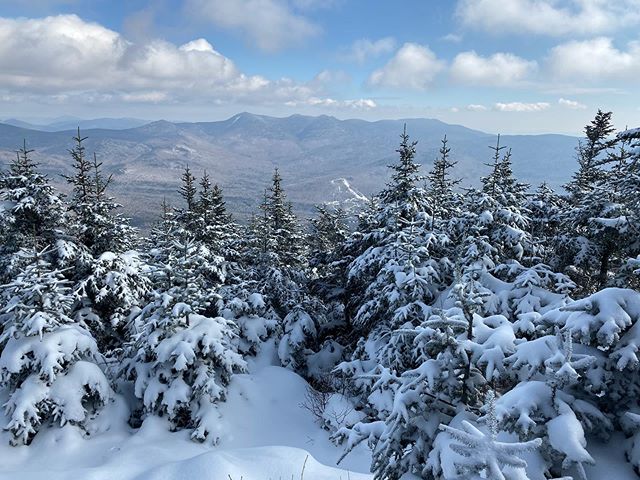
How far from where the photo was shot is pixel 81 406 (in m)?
12.2

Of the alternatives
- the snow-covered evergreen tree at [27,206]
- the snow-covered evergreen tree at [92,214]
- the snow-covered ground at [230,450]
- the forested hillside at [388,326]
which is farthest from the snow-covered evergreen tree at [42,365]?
the snow-covered evergreen tree at [92,214]

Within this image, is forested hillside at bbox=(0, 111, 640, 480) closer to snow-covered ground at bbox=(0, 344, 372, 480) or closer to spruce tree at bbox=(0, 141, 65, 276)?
spruce tree at bbox=(0, 141, 65, 276)

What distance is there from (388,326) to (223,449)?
743 cm

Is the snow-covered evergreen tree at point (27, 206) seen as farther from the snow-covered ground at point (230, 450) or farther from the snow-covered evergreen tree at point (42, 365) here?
the snow-covered ground at point (230, 450)

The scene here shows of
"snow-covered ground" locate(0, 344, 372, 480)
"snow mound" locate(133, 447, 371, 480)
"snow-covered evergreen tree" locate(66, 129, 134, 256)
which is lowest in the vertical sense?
"snow-covered ground" locate(0, 344, 372, 480)

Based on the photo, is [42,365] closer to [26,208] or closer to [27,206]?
[27,206]

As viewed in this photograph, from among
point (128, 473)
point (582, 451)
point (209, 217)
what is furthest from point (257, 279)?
point (582, 451)

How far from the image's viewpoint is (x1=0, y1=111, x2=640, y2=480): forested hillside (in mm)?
4453

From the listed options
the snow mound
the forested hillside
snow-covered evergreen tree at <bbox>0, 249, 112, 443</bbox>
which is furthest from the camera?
snow-covered evergreen tree at <bbox>0, 249, 112, 443</bbox>

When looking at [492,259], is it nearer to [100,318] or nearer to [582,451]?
[582,451]

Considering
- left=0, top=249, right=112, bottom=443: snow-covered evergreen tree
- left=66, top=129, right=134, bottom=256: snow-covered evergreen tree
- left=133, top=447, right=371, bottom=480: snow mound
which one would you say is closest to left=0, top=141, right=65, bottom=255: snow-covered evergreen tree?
left=66, top=129, right=134, bottom=256: snow-covered evergreen tree

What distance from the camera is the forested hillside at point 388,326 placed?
14.6 feet

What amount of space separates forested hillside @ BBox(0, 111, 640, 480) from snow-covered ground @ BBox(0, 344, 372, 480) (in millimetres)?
255

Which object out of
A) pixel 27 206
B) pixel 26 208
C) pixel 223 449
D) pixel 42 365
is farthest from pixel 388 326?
pixel 26 208
